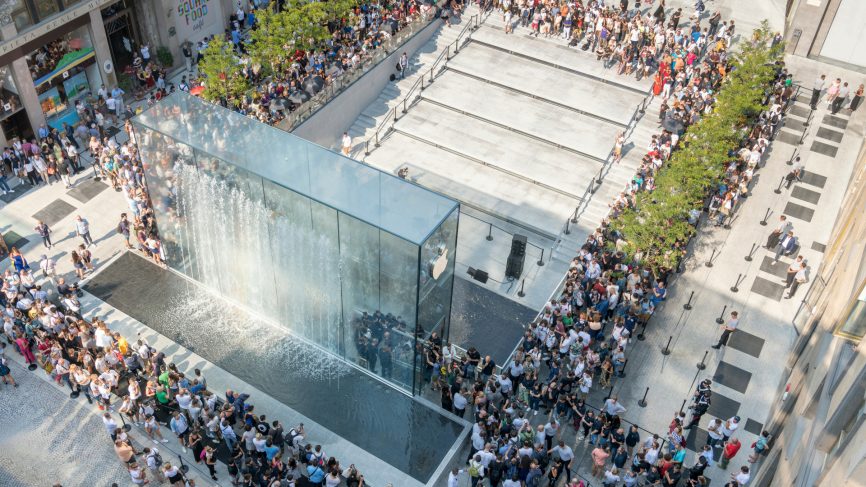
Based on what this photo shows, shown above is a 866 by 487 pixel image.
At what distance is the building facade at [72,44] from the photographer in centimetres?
2998

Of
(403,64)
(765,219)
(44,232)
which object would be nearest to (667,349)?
(765,219)

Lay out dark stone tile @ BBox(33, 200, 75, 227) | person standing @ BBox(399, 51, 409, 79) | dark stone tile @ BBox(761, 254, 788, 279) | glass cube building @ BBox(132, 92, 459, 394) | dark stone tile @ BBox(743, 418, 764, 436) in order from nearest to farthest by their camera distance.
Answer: glass cube building @ BBox(132, 92, 459, 394), dark stone tile @ BBox(743, 418, 764, 436), dark stone tile @ BBox(761, 254, 788, 279), dark stone tile @ BBox(33, 200, 75, 227), person standing @ BBox(399, 51, 409, 79)

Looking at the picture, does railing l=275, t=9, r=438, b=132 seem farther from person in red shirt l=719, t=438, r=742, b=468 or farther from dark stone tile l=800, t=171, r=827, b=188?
person in red shirt l=719, t=438, r=742, b=468

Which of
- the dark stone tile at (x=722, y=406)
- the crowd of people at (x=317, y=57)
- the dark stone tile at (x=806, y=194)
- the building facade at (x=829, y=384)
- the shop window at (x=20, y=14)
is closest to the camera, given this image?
the building facade at (x=829, y=384)

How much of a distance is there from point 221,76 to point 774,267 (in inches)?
895

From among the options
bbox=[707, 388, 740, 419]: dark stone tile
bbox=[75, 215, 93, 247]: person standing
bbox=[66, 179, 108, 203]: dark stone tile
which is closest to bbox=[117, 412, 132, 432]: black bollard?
bbox=[75, 215, 93, 247]: person standing

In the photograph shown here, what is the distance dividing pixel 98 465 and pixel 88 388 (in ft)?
8.42

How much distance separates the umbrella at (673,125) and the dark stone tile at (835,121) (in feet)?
26.6

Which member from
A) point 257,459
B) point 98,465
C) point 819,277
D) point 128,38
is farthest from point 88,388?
point 819,277

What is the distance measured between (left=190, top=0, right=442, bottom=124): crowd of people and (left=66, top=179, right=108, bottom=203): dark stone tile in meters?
5.94

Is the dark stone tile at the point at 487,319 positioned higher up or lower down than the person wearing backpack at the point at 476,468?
lower down

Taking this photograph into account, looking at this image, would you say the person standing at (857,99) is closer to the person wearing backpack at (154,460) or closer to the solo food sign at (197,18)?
the solo food sign at (197,18)

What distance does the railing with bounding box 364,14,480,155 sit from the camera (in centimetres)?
3588

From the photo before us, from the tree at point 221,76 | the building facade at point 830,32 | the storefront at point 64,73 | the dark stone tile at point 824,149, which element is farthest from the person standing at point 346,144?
the building facade at point 830,32
